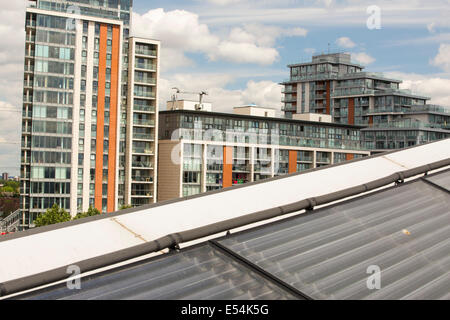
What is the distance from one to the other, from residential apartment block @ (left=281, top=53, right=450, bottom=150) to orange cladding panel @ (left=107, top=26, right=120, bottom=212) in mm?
69872

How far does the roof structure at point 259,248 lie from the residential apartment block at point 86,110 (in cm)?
8005

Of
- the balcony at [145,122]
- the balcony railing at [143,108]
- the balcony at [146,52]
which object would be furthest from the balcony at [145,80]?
the balcony at [145,122]

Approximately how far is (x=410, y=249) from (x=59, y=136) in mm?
84316

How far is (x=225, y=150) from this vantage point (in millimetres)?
96750

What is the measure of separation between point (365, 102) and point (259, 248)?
147 meters

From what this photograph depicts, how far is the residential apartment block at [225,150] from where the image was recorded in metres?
93.9

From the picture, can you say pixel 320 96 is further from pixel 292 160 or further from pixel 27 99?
pixel 27 99

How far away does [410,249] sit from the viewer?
735 cm

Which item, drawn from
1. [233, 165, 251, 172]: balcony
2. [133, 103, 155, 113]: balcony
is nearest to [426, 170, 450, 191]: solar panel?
[133, 103, 155, 113]: balcony

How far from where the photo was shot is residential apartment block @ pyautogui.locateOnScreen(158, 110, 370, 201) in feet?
308

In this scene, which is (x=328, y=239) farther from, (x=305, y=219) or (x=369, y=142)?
(x=369, y=142)

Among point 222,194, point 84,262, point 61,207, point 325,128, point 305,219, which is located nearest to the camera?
point 84,262

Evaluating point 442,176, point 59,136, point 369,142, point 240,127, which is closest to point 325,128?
point 240,127

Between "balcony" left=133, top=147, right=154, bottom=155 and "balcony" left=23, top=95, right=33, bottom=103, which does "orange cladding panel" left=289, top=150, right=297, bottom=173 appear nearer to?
"balcony" left=133, top=147, right=154, bottom=155
